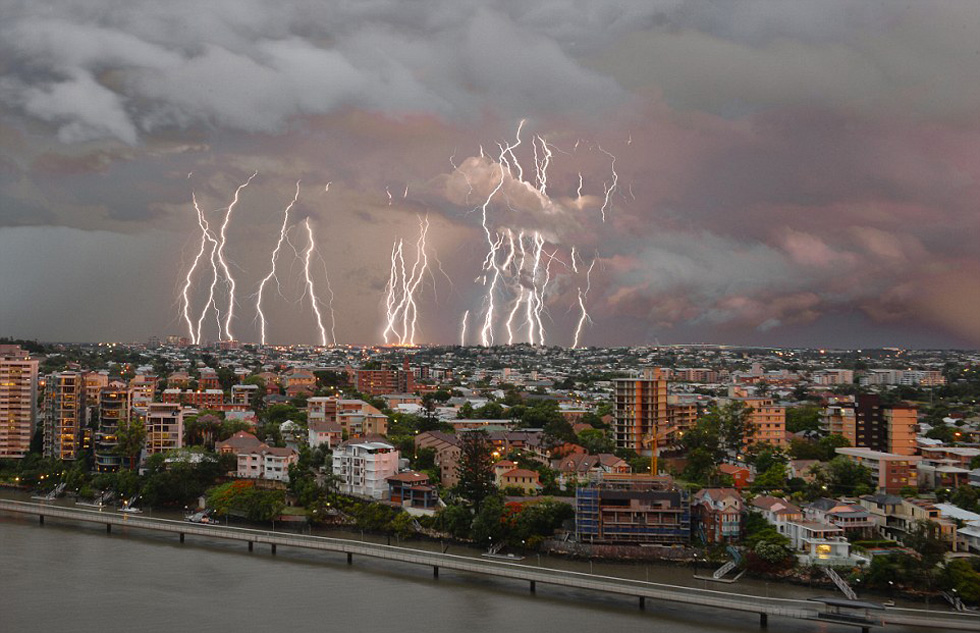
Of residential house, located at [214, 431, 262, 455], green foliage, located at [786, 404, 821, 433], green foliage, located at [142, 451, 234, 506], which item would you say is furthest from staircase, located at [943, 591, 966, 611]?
residential house, located at [214, 431, 262, 455]

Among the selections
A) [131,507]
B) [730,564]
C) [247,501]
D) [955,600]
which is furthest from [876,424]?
[131,507]

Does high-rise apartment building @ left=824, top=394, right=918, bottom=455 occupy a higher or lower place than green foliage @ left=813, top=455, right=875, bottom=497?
higher

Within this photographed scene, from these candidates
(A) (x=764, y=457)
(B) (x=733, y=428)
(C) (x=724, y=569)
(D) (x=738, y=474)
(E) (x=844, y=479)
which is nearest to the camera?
(C) (x=724, y=569)

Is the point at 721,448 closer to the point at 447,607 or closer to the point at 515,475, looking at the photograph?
the point at 515,475

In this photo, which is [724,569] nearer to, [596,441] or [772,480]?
[772,480]

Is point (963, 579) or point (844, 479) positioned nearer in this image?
point (963, 579)

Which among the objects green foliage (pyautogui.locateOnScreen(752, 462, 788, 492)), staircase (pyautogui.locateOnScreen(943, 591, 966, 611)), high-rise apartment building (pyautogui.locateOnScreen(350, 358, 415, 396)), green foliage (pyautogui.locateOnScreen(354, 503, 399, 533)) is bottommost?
staircase (pyautogui.locateOnScreen(943, 591, 966, 611))

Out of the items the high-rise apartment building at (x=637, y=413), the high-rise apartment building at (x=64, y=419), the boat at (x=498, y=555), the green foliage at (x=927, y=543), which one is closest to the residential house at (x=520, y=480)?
the boat at (x=498, y=555)

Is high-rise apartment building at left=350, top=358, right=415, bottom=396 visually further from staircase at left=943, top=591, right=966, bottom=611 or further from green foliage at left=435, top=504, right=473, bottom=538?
staircase at left=943, top=591, right=966, bottom=611
